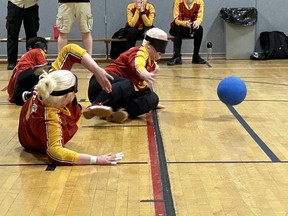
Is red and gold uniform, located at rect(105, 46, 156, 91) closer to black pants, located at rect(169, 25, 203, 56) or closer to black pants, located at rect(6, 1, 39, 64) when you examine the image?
black pants, located at rect(6, 1, 39, 64)

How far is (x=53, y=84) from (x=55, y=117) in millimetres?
219

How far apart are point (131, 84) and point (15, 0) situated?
12.8 feet

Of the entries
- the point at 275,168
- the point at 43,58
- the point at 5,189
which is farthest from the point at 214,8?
the point at 5,189

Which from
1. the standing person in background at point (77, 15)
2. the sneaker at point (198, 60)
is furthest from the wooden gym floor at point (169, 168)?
the sneaker at point (198, 60)

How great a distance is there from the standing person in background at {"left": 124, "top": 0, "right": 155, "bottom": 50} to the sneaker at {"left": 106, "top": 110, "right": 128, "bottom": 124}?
4303 millimetres

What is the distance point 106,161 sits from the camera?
2980 millimetres

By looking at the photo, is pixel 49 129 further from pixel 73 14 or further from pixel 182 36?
pixel 182 36

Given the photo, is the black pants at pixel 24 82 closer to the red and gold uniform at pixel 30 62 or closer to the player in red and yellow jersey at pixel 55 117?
the red and gold uniform at pixel 30 62

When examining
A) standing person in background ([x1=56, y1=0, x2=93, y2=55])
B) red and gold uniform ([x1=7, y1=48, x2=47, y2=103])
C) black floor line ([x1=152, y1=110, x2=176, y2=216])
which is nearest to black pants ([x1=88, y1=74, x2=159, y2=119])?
black floor line ([x1=152, y1=110, x2=176, y2=216])

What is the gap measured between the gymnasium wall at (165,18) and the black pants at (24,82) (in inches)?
172

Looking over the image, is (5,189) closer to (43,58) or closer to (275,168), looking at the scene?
(275,168)

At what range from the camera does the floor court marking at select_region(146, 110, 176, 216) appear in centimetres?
237

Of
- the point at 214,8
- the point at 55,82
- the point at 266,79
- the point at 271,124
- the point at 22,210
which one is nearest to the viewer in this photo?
the point at 22,210

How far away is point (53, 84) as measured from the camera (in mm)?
2850
